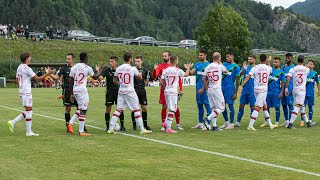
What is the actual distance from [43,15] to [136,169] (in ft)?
417

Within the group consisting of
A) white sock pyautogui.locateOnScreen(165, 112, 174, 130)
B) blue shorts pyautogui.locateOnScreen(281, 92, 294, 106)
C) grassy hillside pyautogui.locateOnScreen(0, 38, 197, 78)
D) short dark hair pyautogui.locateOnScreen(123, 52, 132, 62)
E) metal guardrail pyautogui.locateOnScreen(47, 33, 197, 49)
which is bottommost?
white sock pyautogui.locateOnScreen(165, 112, 174, 130)

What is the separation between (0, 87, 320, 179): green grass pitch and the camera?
1070 cm

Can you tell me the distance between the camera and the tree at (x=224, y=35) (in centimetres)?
9369

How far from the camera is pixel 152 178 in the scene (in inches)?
405

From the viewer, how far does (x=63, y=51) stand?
8150 centimetres

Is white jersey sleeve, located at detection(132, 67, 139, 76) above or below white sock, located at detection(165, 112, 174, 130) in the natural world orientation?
above

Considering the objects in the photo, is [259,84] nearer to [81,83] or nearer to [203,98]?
[203,98]

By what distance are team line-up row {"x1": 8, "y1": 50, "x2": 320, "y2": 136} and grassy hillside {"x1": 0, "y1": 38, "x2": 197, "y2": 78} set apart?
174ft

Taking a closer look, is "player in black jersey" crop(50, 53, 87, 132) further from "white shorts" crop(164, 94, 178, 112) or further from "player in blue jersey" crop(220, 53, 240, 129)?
"player in blue jersey" crop(220, 53, 240, 129)

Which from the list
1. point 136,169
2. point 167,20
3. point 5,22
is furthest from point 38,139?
point 167,20

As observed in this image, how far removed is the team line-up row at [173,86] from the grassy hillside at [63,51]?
174ft

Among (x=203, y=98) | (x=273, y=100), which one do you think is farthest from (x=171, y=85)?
(x=273, y=100)

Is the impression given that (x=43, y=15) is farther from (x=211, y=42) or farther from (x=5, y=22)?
(x=211, y=42)

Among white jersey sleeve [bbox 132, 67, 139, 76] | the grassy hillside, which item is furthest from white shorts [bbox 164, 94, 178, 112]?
the grassy hillside
